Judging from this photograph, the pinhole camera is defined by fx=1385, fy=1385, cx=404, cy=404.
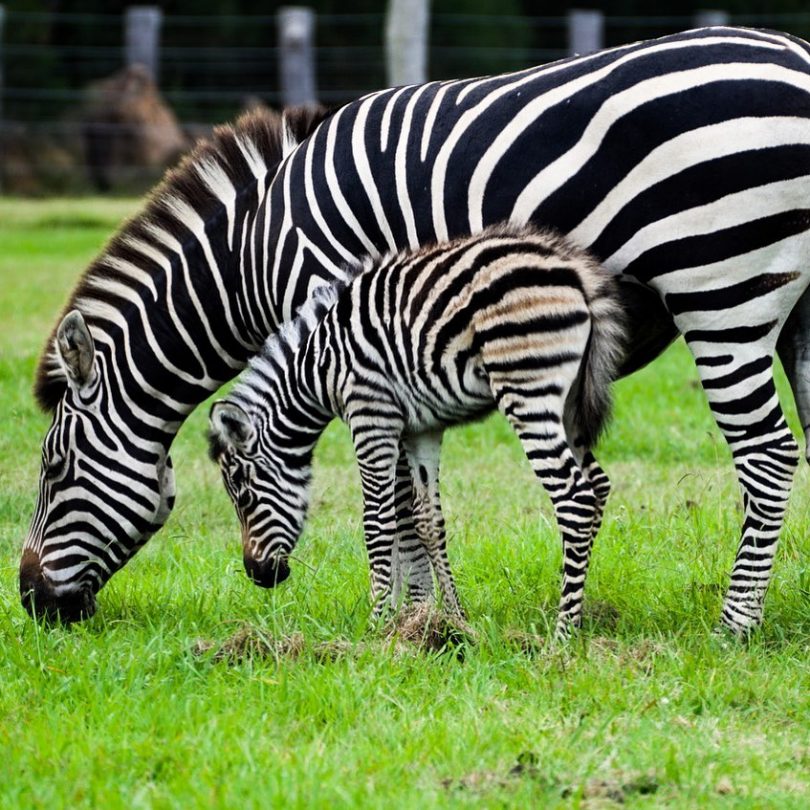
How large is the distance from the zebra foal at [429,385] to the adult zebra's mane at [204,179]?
2.59 ft

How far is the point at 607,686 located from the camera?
480 cm

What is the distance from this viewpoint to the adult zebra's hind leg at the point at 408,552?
5.92 m

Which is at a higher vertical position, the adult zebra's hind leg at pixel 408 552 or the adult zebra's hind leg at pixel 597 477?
the adult zebra's hind leg at pixel 597 477

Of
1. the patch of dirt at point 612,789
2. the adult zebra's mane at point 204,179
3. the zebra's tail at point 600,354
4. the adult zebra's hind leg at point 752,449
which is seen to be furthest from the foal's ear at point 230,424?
the patch of dirt at point 612,789

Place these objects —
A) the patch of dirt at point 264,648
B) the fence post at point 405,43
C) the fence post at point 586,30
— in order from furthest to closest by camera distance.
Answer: the fence post at point 586,30, the fence post at point 405,43, the patch of dirt at point 264,648

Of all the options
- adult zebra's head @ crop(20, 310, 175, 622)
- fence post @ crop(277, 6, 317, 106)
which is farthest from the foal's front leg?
fence post @ crop(277, 6, 317, 106)

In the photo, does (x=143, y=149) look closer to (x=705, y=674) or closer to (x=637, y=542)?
(x=637, y=542)

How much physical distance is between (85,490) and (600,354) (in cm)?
225

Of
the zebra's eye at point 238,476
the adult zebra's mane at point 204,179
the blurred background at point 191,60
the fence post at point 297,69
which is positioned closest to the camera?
the zebra's eye at point 238,476

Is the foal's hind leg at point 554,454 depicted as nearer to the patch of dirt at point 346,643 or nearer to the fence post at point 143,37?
the patch of dirt at point 346,643

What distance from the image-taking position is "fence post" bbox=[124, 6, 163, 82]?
2270cm

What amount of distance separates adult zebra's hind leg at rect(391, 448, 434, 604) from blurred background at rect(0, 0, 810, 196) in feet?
53.3

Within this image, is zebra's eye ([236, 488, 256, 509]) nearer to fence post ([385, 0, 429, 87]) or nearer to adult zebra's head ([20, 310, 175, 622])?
adult zebra's head ([20, 310, 175, 622])

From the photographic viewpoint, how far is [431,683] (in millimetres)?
4891
